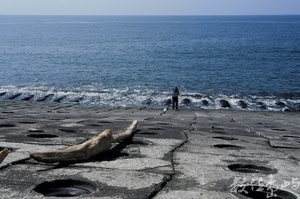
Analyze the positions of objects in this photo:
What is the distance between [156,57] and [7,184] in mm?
75524

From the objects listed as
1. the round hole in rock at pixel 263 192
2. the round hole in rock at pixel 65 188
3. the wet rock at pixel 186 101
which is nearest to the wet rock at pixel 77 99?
the wet rock at pixel 186 101

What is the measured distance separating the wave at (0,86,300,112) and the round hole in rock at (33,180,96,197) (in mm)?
28096

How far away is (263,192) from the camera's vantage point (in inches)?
255

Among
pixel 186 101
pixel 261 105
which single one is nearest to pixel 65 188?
pixel 186 101

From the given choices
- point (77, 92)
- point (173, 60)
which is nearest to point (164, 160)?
point (77, 92)

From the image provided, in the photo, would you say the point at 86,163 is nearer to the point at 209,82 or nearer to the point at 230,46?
the point at 209,82

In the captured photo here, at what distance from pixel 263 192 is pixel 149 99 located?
32582mm

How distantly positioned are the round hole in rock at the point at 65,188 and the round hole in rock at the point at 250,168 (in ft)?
10.5

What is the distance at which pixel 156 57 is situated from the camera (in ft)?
266

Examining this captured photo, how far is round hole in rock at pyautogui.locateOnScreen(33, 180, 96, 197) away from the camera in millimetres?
6211

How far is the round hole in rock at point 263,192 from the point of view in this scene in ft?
20.8

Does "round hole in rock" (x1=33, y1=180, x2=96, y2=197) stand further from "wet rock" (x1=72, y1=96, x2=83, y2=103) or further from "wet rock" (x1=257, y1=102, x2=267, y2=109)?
"wet rock" (x1=72, y1=96, x2=83, y2=103)

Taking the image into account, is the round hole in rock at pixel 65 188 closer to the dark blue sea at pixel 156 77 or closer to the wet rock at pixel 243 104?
the dark blue sea at pixel 156 77

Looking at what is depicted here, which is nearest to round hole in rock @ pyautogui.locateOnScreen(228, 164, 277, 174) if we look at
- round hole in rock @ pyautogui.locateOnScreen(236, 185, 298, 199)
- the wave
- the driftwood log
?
round hole in rock @ pyautogui.locateOnScreen(236, 185, 298, 199)
